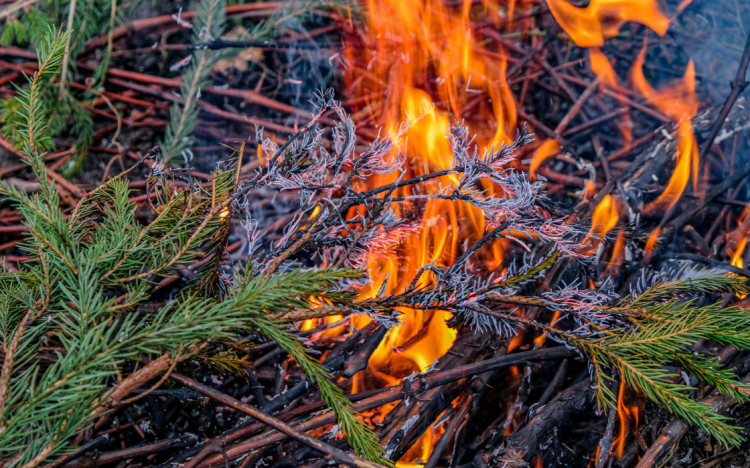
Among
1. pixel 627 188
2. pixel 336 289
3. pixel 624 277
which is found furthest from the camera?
pixel 627 188

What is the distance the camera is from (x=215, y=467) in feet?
3.40

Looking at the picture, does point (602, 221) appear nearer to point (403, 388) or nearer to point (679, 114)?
point (679, 114)

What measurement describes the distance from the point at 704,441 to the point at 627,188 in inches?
29.2

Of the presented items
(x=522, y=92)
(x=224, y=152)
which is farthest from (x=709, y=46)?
(x=224, y=152)

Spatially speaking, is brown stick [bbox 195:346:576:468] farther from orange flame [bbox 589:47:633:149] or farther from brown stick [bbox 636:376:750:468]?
orange flame [bbox 589:47:633:149]

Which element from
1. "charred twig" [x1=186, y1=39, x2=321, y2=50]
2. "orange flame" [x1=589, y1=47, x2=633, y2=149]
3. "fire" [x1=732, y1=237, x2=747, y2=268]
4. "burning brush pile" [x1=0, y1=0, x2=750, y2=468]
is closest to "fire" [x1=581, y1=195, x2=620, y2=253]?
"burning brush pile" [x1=0, y1=0, x2=750, y2=468]

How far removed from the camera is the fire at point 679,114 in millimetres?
1465

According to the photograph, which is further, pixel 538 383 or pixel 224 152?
pixel 224 152

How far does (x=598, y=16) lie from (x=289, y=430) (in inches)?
74.0

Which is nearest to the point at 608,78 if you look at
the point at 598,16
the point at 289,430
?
the point at 598,16

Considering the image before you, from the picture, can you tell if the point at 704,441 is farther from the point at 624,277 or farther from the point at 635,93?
the point at 635,93

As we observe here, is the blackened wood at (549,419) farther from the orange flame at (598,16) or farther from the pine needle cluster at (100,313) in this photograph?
the orange flame at (598,16)

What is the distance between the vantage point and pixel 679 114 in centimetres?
166

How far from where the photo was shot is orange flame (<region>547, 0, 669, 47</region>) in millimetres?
1828
